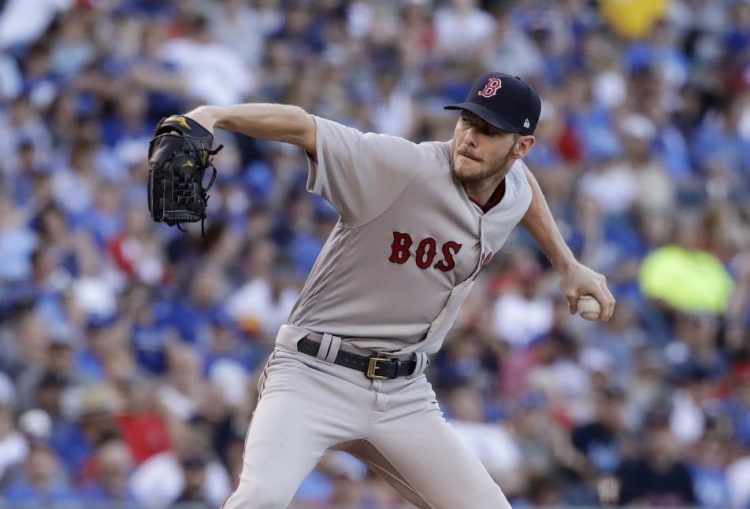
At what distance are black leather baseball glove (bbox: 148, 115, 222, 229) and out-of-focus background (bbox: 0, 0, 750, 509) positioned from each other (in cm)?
337

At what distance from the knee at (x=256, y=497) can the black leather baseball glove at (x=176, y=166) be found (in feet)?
2.85

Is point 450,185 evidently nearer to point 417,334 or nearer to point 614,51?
point 417,334

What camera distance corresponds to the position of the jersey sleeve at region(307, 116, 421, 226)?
4645 mm

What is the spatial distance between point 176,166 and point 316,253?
→ 5.72 meters

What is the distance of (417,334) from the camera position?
507 cm

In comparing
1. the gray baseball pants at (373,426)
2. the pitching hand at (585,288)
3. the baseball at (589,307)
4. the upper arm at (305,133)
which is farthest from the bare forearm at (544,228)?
the upper arm at (305,133)

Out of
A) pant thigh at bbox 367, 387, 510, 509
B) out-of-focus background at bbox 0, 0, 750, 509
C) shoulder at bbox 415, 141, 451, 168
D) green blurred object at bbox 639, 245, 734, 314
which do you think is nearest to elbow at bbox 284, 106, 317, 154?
shoulder at bbox 415, 141, 451, 168

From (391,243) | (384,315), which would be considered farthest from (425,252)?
(384,315)

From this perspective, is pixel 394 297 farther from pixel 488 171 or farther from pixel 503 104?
pixel 503 104

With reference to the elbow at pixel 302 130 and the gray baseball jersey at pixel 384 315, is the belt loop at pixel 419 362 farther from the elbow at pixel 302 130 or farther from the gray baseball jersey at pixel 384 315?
the elbow at pixel 302 130

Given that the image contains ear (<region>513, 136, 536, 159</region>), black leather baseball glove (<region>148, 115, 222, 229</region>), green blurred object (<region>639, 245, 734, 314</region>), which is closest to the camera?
black leather baseball glove (<region>148, 115, 222, 229</region>)

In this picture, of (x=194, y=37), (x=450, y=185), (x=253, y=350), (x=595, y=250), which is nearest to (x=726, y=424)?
(x=595, y=250)

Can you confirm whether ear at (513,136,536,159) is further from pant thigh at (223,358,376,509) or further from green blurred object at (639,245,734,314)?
green blurred object at (639,245,734,314)

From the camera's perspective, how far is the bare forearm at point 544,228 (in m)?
5.38
